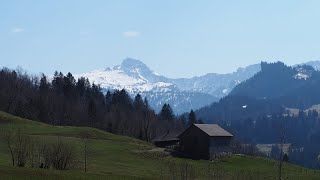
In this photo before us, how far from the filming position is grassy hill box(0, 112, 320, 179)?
5011cm

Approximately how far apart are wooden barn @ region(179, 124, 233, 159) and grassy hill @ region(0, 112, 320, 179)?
7.02m

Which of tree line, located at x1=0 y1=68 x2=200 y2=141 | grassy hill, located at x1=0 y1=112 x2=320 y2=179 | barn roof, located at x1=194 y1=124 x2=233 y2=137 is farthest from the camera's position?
tree line, located at x1=0 y1=68 x2=200 y2=141

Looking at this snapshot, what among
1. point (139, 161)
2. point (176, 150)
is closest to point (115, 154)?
point (139, 161)

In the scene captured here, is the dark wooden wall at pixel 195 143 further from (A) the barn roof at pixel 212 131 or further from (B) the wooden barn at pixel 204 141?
(A) the barn roof at pixel 212 131

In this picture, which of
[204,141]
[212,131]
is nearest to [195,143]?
[204,141]

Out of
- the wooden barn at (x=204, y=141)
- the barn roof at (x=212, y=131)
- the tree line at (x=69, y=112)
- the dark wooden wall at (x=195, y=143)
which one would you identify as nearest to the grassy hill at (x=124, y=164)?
the wooden barn at (x=204, y=141)

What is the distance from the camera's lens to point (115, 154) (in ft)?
275

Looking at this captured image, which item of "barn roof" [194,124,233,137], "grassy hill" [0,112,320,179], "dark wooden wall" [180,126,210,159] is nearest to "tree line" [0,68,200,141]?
"grassy hill" [0,112,320,179]

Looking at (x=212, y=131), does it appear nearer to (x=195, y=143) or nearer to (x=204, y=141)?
(x=204, y=141)

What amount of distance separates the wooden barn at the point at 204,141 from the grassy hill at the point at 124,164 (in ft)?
23.0

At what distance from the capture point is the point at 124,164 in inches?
2854

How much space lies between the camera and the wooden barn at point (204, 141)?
338 feet

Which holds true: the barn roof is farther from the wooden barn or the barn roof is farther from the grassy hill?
the grassy hill

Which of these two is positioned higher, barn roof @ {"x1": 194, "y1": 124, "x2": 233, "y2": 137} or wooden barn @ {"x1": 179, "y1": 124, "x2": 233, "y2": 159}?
barn roof @ {"x1": 194, "y1": 124, "x2": 233, "y2": 137}
